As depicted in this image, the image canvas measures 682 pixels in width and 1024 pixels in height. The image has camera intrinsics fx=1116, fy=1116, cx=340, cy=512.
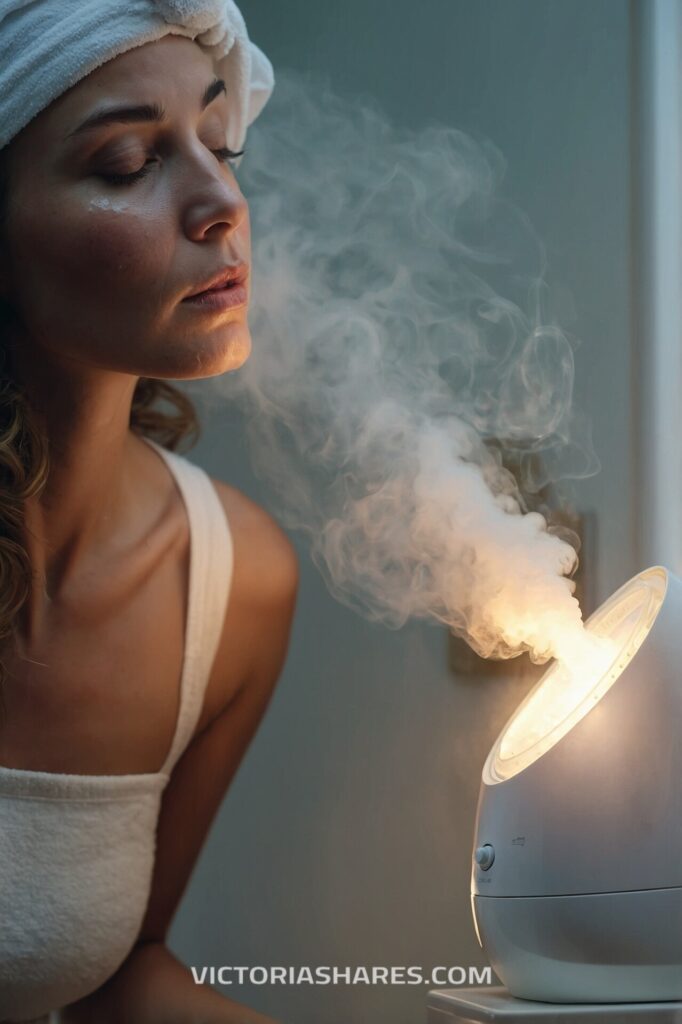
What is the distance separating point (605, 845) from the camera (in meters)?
0.70

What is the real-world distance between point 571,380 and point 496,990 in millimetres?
509

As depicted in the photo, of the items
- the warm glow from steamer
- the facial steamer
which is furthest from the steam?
the facial steamer

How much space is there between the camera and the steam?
981 mm

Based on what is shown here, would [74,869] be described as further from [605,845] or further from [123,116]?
[123,116]

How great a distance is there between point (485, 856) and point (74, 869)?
13.3 inches

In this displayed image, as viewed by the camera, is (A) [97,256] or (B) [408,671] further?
(B) [408,671]

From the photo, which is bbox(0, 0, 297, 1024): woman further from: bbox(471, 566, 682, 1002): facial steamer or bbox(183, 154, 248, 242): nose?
bbox(471, 566, 682, 1002): facial steamer

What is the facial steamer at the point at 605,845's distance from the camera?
2.29 ft

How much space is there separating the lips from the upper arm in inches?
8.8

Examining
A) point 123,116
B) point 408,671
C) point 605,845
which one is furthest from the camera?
point 408,671

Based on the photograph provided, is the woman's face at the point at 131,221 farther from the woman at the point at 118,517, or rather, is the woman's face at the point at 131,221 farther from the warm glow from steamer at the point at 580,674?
the warm glow from steamer at the point at 580,674

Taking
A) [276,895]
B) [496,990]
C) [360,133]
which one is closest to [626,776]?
[496,990]

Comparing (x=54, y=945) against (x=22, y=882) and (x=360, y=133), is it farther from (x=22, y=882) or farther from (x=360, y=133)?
(x=360, y=133)

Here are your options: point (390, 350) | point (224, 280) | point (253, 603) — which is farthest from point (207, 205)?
point (253, 603)
